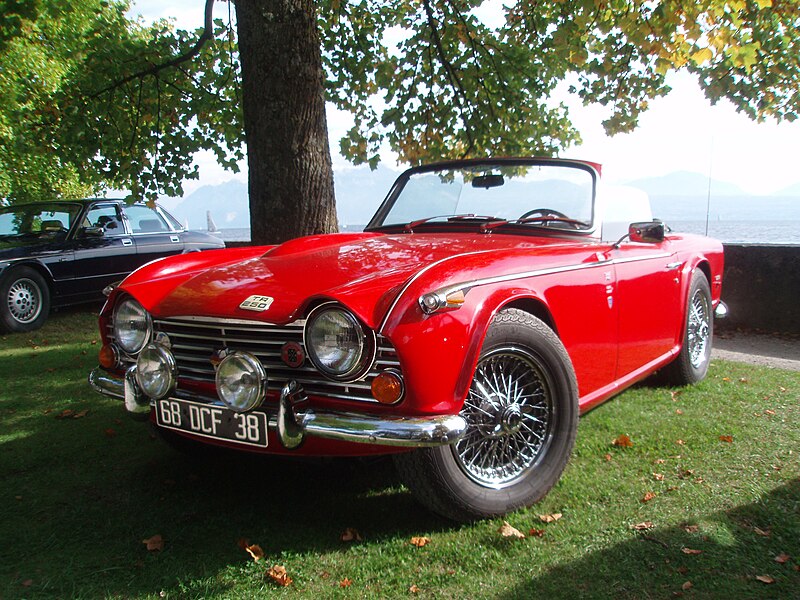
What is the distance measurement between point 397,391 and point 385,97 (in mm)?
7443

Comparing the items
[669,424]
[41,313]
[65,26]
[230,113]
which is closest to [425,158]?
[230,113]

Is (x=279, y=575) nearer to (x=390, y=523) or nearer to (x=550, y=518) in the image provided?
(x=390, y=523)

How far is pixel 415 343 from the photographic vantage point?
2.40m

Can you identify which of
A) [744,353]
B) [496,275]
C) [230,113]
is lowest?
[744,353]

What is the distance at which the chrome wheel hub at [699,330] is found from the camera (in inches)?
197

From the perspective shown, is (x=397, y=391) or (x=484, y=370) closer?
(x=397, y=391)

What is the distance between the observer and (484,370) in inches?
109

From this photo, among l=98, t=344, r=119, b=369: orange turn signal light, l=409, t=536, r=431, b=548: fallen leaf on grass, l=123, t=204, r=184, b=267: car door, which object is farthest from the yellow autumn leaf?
l=123, t=204, r=184, b=267: car door

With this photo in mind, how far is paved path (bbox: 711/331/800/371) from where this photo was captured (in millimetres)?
6297

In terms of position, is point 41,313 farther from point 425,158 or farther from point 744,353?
point 744,353

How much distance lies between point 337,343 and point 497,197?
6.59ft

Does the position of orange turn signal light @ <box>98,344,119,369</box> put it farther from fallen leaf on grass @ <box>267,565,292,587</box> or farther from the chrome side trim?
the chrome side trim

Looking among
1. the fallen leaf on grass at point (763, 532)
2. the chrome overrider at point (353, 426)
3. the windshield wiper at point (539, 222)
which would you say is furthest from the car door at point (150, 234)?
the fallen leaf on grass at point (763, 532)

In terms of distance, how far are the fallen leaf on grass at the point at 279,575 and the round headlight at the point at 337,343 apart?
74 centimetres
